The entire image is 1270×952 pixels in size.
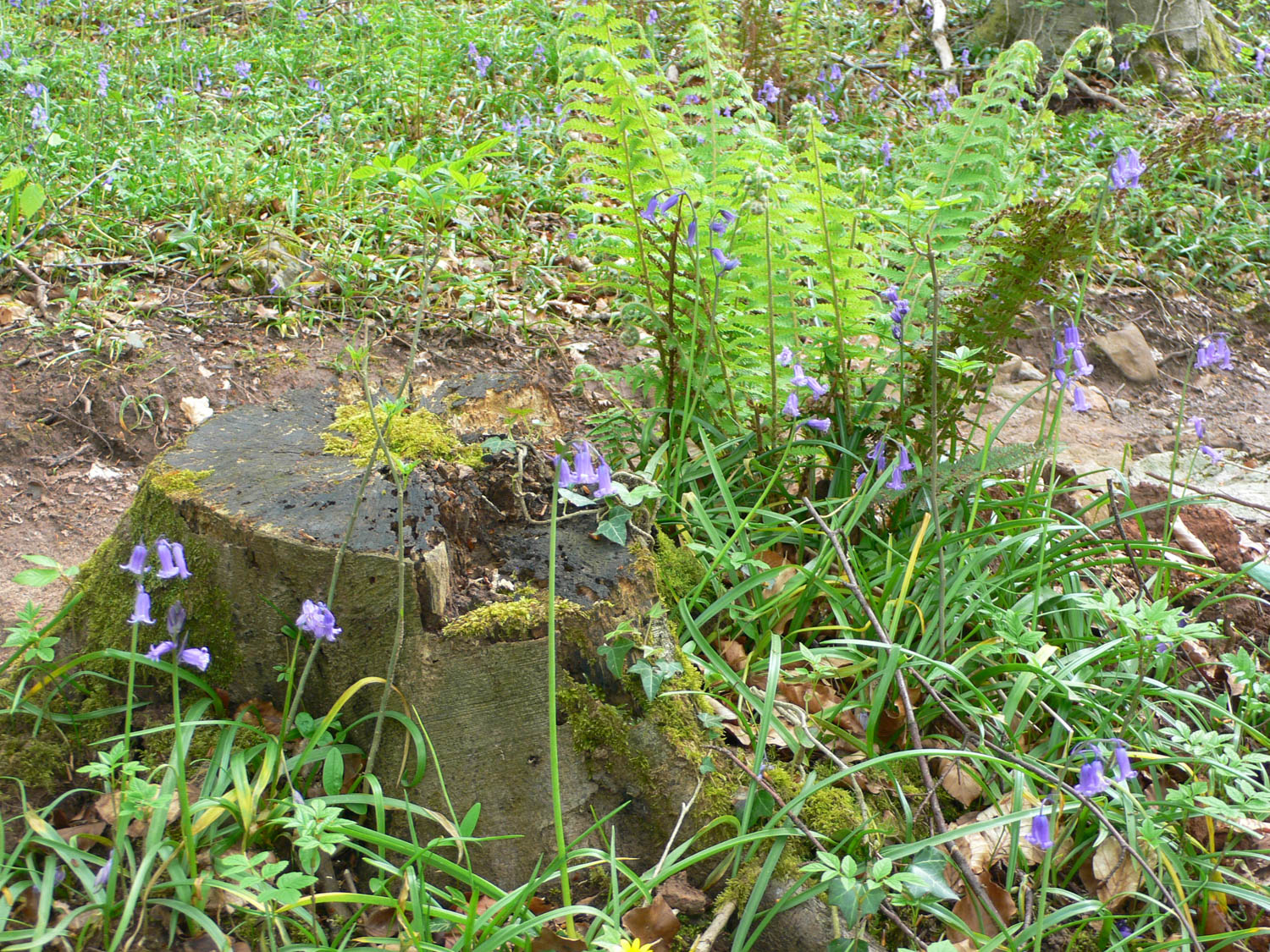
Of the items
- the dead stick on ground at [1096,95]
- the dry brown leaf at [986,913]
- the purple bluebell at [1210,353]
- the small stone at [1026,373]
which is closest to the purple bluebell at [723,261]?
the purple bluebell at [1210,353]

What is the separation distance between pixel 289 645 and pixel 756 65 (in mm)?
5835

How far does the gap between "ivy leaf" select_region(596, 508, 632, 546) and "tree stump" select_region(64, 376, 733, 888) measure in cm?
5

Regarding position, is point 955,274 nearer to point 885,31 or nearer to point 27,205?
point 27,205

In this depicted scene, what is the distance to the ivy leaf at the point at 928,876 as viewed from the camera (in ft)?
4.98

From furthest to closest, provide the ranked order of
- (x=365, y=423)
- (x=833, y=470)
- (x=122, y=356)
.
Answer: (x=122, y=356), (x=833, y=470), (x=365, y=423)

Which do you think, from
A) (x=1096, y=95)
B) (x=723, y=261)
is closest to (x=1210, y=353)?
(x=723, y=261)

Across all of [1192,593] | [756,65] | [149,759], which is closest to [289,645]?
[149,759]

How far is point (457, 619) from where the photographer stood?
6.23ft

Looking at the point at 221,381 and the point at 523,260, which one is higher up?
the point at 523,260

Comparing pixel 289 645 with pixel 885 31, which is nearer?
pixel 289 645

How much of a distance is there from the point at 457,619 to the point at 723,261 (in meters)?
1.22

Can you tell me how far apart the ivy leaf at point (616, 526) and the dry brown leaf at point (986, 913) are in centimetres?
105

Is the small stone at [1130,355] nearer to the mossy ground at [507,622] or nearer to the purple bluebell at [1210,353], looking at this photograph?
the purple bluebell at [1210,353]

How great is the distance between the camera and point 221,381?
379 cm
